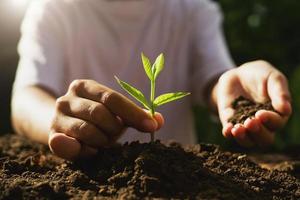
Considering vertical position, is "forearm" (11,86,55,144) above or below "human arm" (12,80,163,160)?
below

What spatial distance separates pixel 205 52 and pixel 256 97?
964 mm

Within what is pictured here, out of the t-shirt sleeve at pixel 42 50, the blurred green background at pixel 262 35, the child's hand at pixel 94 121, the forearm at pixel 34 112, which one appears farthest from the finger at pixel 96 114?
the blurred green background at pixel 262 35

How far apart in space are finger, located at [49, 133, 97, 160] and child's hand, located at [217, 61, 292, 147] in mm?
410

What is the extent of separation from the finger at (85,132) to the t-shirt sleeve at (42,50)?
880mm

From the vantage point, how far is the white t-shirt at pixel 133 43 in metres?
2.42

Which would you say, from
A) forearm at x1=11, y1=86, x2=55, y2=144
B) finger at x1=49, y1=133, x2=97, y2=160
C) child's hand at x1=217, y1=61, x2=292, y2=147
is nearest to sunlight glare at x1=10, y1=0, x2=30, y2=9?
forearm at x1=11, y1=86, x2=55, y2=144

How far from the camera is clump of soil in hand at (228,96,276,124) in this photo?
4.60 ft

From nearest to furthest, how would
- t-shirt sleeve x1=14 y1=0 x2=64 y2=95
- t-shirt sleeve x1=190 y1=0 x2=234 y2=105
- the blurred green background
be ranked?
t-shirt sleeve x1=14 y1=0 x2=64 y2=95, t-shirt sleeve x1=190 y1=0 x2=234 y2=105, the blurred green background

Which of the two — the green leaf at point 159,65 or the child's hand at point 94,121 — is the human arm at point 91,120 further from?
the green leaf at point 159,65

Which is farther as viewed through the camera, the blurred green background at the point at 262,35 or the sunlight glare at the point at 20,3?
the sunlight glare at the point at 20,3

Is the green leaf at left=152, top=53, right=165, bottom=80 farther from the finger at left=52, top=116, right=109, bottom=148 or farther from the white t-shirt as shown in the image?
the white t-shirt

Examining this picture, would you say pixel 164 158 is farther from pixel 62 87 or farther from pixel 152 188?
pixel 62 87

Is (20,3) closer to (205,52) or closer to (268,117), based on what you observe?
(205,52)

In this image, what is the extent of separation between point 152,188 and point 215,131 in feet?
6.99
